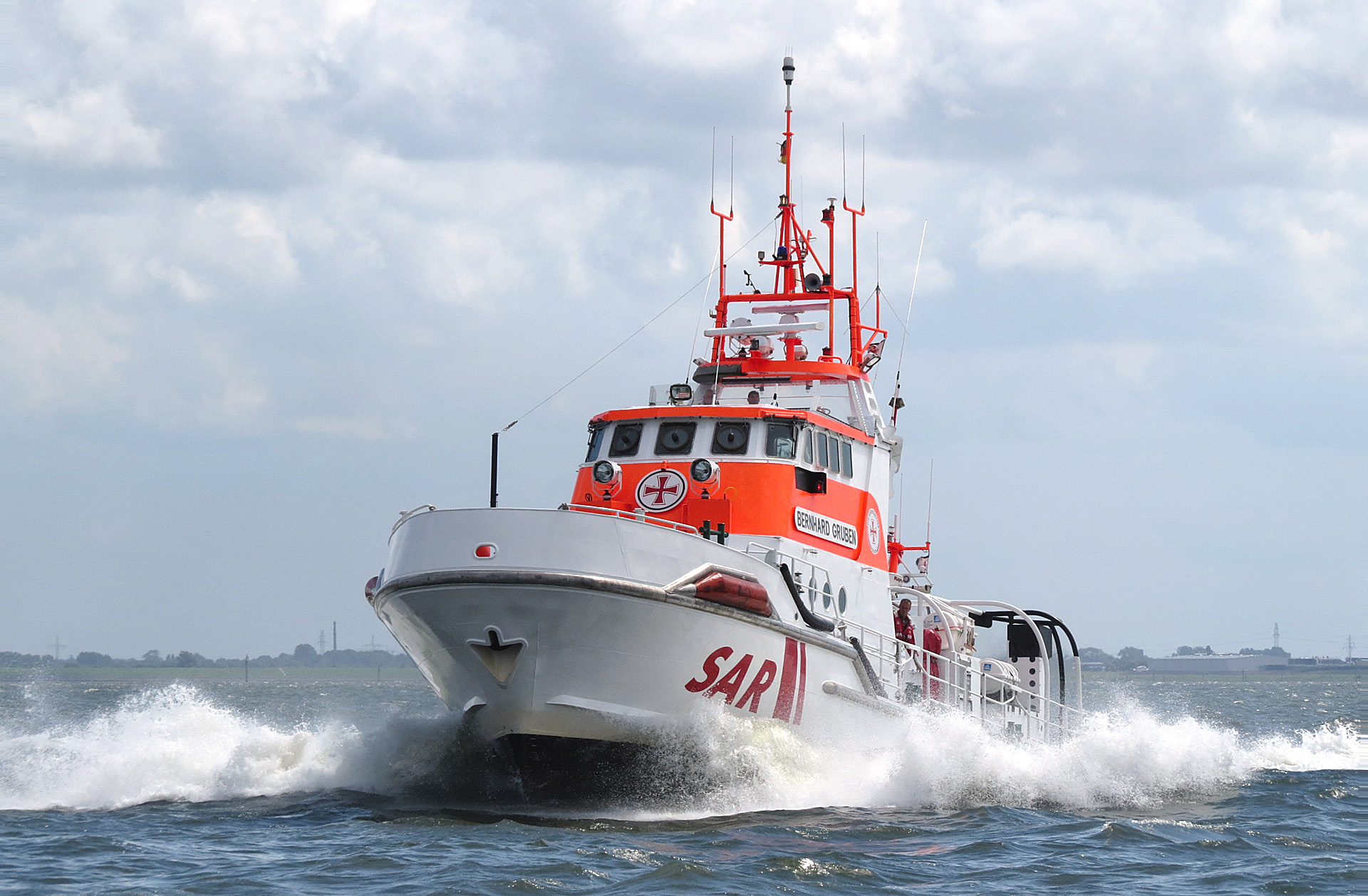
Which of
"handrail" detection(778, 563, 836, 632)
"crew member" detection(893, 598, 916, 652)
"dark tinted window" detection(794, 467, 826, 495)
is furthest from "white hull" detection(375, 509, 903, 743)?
"crew member" detection(893, 598, 916, 652)

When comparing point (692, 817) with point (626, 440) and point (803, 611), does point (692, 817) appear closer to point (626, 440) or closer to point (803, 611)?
point (803, 611)

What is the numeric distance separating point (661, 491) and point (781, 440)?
1.43 m

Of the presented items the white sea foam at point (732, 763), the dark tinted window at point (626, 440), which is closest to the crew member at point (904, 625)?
the white sea foam at point (732, 763)

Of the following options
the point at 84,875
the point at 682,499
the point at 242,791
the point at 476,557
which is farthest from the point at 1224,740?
the point at 84,875

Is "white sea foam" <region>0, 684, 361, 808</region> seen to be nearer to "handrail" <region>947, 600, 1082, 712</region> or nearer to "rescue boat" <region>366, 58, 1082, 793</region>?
"rescue boat" <region>366, 58, 1082, 793</region>

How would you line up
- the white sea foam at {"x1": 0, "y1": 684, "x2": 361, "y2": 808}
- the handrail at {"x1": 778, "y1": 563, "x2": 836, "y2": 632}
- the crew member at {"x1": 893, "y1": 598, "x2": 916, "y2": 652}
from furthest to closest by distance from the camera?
the crew member at {"x1": 893, "y1": 598, "x2": 916, "y2": 652}, the white sea foam at {"x1": 0, "y1": 684, "x2": 361, "y2": 808}, the handrail at {"x1": 778, "y1": 563, "x2": 836, "y2": 632}

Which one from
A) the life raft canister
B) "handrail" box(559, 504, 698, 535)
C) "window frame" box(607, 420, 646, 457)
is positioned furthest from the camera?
"window frame" box(607, 420, 646, 457)

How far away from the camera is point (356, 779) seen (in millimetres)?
14969

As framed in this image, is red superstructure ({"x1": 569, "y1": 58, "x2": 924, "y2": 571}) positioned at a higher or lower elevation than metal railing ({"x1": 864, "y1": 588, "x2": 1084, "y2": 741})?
higher

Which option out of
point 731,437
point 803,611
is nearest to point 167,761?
point 731,437

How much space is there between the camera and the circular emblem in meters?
14.6

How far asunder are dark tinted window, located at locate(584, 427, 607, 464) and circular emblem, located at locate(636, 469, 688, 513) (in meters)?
Result: 1.11

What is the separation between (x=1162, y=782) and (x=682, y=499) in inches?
270

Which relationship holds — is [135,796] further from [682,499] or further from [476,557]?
[682,499]
